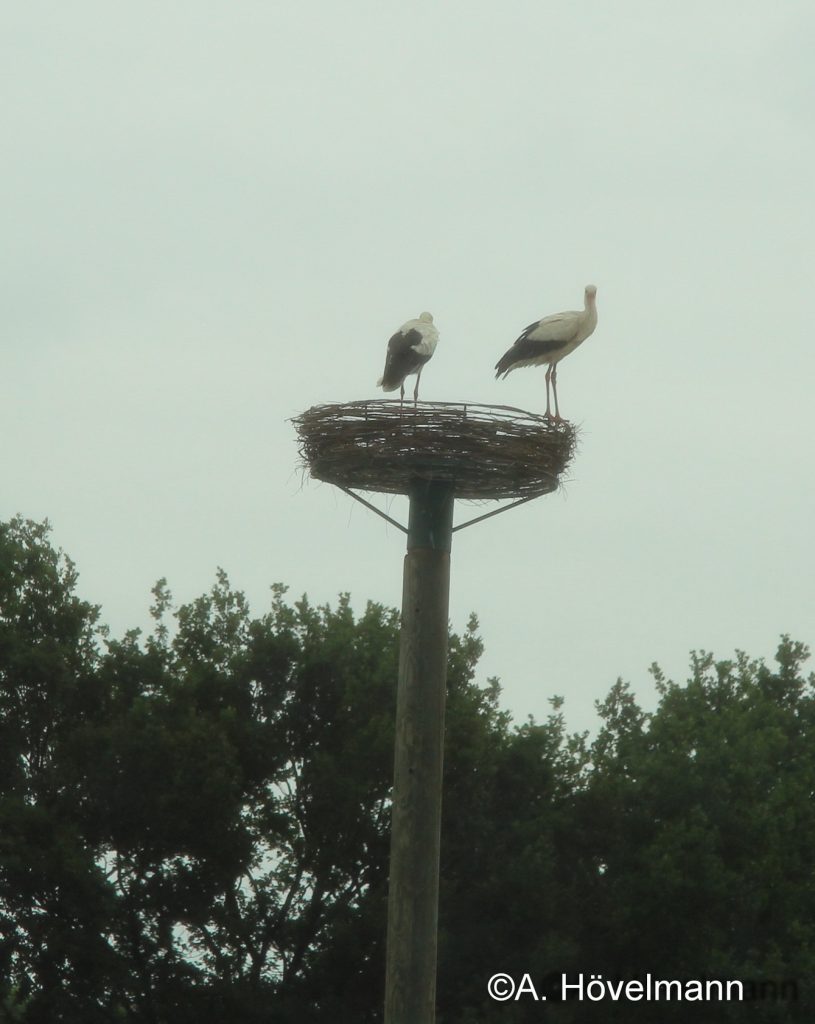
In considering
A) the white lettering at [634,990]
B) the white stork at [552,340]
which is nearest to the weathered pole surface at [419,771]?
the white stork at [552,340]

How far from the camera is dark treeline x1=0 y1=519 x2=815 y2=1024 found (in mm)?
20703

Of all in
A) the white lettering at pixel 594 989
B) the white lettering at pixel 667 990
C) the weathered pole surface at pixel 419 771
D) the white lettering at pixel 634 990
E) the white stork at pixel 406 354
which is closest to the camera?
the weathered pole surface at pixel 419 771

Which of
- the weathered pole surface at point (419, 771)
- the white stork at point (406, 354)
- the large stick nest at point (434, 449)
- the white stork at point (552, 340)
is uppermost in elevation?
the white stork at point (552, 340)

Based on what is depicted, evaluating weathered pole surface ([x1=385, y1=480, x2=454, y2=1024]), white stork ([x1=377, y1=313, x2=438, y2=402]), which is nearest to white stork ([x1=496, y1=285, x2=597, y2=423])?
white stork ([x1=377, y1=313, x2=438, y2=402])

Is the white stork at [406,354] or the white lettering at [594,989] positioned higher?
the white stork at [406,354]

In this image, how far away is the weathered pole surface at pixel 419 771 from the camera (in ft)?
31.2

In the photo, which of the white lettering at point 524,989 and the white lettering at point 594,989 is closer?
the white lettering at point 524,989

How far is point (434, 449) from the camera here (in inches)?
424

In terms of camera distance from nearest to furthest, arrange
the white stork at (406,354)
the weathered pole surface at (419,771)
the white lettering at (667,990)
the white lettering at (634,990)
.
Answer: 1. the weathered pole surface at (419,771)
2. the white stork at (406,354)
3. the white lettering at (634,990)
4. the white lettering at (667,990)

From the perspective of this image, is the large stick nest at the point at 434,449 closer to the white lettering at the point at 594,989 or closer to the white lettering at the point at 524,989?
the white lettering at the point at 524,989

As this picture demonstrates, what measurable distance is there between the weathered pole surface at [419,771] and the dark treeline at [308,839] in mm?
10876

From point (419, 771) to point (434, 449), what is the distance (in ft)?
6.98

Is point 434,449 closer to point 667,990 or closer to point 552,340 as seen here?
point 552,340

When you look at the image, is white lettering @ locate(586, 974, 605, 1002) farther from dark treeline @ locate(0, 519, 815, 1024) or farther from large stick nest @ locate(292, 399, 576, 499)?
large stick nest @ locate(292, 399, 576, 499)
